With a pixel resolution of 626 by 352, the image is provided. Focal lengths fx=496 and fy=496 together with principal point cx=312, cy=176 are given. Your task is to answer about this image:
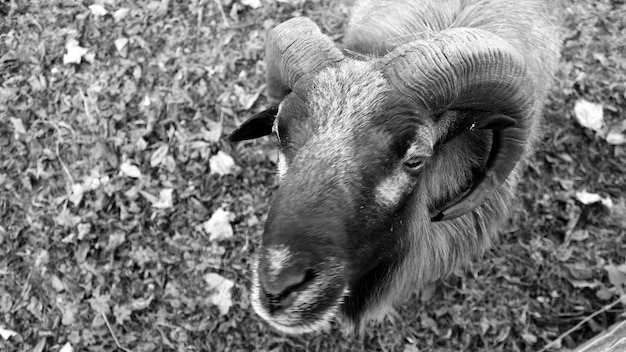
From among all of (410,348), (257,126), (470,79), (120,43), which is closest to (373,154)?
(470,79)

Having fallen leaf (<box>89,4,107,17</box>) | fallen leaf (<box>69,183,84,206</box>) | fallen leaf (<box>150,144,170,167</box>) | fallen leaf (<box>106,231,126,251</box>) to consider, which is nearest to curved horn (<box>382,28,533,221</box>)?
fallen leaf (<box>150,144,170,167</box>)

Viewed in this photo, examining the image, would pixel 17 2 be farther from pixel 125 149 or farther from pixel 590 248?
pixel 590 248

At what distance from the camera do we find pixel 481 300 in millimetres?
4762

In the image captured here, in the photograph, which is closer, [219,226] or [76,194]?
[219,226]

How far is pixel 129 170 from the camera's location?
5582mm

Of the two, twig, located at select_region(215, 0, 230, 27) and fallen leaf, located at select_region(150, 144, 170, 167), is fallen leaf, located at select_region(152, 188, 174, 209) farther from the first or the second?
twig, located at select_region(215, 0, 230, 27)

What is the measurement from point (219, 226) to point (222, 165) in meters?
0.68

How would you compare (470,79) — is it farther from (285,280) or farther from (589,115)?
(589,115)

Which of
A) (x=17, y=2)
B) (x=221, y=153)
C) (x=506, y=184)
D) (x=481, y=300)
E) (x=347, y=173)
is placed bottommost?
(x=481, y=300)

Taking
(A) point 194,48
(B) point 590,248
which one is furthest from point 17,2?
(B) point 590,248

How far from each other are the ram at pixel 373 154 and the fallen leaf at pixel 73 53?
3.74 meters

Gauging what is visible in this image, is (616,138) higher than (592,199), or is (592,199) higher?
(616,138)

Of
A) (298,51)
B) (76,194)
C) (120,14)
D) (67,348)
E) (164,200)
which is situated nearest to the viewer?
(298,51)

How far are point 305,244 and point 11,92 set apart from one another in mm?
5486
